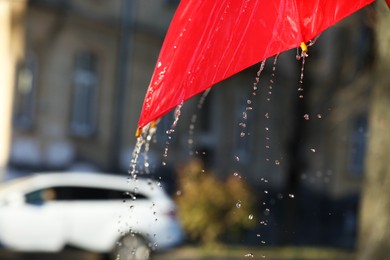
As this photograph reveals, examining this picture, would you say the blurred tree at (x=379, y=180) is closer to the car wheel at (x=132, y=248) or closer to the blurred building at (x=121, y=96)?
the car wheel at (x=132, y=248)

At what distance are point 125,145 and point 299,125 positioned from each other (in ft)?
27.2

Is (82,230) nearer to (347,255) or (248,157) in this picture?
(347,255)

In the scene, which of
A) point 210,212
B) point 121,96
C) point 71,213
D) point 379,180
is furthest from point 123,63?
point 379,180

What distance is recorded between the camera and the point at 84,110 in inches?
1126

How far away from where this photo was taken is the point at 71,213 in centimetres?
1855

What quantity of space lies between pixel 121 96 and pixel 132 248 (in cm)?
1375

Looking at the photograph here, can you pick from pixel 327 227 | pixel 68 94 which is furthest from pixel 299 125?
pixel 327 227

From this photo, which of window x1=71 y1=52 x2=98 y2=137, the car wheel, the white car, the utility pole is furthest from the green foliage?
the utility pole

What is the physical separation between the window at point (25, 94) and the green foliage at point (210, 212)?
5.76 m

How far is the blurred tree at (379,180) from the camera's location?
30.8 feet

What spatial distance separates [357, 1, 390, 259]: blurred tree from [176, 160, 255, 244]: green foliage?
41.3 feet

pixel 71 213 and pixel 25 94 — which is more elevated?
pixel 25 94

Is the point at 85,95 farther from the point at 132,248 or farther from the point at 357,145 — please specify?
the point at 132,248

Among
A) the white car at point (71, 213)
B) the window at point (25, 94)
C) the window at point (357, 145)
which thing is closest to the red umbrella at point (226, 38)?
the white car at point (71, 213)
